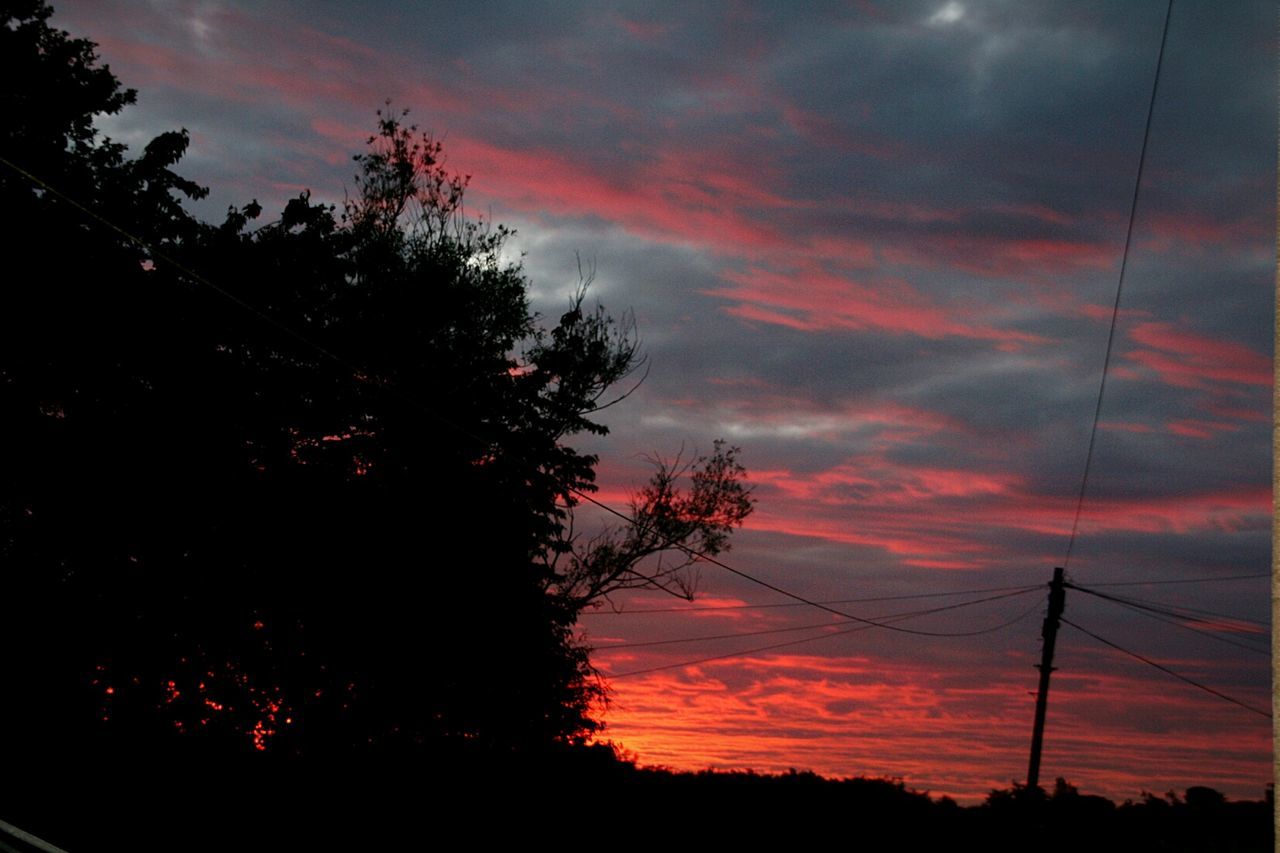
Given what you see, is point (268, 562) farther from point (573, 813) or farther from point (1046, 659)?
point (1046, 659)

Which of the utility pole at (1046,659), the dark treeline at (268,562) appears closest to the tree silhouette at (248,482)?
the dark treeline at (268,562)

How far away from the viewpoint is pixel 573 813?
25.7 m

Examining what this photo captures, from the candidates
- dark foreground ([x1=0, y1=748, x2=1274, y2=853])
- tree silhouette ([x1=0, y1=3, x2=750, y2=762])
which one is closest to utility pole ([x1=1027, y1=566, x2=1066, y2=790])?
dark foreground ([x1=0, y1=748, x2=1274, y2=853])

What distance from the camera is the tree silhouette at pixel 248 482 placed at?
26.3m

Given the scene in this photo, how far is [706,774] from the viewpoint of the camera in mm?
30031

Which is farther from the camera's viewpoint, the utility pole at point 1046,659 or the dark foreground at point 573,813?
the utility pole at point 1046,659

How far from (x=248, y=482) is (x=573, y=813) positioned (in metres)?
10.4

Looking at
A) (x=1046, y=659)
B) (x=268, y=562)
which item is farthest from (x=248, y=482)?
(x=1046, y=659)

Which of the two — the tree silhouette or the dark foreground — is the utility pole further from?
the tree silhouette

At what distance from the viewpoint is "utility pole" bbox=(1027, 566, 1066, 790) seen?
30.0m

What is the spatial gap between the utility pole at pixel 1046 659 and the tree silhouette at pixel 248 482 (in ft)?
40.5

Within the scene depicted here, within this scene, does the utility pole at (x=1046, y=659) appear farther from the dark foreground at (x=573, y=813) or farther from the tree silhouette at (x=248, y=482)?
the tree silhouette at (x=248, y=482)

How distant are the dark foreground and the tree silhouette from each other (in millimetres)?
1138

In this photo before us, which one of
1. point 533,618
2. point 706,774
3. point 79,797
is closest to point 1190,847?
point 706,774
